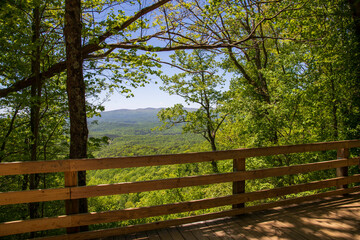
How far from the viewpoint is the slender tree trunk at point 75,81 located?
10.9 ft

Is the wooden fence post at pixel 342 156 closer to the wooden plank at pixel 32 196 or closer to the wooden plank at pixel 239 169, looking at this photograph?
the wooden plank at pixel 239 169

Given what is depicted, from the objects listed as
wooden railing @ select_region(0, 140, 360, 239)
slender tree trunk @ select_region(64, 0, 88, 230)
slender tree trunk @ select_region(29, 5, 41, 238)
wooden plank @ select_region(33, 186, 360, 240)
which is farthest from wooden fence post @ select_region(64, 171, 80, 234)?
slender tree trunk @ select_region(29, 5, 41, 238)

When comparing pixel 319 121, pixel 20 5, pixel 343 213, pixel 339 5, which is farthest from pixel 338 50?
pixel 20 5

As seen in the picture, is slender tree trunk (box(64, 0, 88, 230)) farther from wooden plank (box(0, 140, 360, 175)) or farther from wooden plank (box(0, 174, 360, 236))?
wooden plank (box(0, 140, 360, 175))

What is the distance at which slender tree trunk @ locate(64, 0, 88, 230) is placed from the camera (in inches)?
131

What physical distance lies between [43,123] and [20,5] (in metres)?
3.50

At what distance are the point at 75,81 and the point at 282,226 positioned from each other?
379 cm

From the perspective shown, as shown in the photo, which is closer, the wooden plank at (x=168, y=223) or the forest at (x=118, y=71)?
the wooden plank at (x=168, y=223)

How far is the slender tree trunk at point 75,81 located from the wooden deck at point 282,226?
1506 mm

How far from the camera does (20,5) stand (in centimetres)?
446

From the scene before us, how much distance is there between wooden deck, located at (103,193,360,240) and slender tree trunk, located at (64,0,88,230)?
1506 millimetres

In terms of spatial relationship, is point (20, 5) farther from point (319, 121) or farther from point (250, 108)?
point (319, 121)

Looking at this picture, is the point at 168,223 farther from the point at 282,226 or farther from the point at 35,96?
the point at 35,96

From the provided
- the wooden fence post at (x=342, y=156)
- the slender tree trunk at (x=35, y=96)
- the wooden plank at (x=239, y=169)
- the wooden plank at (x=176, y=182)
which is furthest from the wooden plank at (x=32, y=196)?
Answer: the wooden fence post at (x=342, y=156)
